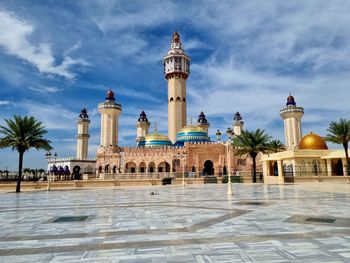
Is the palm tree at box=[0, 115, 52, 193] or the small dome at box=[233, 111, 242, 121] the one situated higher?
the small dome at box=[233, 111, 242, 121]

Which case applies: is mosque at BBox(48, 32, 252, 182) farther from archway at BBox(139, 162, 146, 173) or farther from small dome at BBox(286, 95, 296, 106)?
small dome at BBox(286, 95, 296, 106)

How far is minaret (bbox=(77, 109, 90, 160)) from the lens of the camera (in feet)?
245

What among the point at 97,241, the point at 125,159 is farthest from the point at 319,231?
the point at 125,159

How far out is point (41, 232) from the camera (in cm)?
712

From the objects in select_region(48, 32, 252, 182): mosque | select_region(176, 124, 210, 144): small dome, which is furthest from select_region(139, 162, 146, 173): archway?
select_region(176, 124, 210, 144): small dome

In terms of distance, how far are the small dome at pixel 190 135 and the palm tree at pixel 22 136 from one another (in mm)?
36184

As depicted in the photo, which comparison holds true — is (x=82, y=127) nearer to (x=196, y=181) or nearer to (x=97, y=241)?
(x=196, y=181)

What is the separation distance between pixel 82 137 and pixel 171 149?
30.3 m

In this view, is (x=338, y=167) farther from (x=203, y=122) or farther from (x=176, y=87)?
(x=203, y=122)

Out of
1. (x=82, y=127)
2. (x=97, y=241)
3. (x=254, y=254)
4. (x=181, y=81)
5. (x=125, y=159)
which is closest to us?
(x=254, y=254)

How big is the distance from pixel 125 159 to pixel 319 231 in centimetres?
5064

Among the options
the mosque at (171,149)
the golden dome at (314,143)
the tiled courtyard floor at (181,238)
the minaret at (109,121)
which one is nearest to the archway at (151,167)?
the mosque at (171,149)

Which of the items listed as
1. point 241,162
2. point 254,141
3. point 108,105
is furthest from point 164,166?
point 254,141

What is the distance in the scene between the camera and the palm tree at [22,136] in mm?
25166
